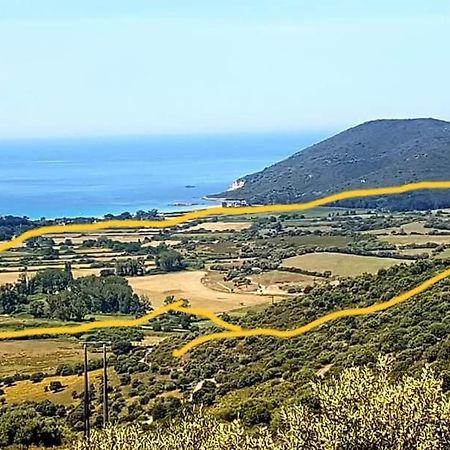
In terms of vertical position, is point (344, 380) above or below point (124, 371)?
above

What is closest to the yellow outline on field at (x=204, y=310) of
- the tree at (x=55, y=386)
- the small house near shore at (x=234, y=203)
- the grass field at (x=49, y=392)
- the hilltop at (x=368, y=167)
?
the grass field at (x=49, y=392)

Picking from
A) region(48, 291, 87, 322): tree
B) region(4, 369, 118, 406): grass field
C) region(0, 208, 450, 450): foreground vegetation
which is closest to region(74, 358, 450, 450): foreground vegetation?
region(0, 208, 450, 450): foreground vegetation

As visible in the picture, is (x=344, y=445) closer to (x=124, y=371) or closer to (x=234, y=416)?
(x=234, y=416)

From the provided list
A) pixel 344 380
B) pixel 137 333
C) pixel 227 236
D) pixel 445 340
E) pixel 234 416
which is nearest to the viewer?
pixel 344 380

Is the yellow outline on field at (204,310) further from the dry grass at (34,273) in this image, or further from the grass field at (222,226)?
the dry grass at (34,273)

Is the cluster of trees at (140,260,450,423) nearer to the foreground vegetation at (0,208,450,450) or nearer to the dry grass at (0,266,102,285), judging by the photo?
the foreground vegetation at (0,208,450,450)

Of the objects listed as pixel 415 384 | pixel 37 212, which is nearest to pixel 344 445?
pixel 415 384
